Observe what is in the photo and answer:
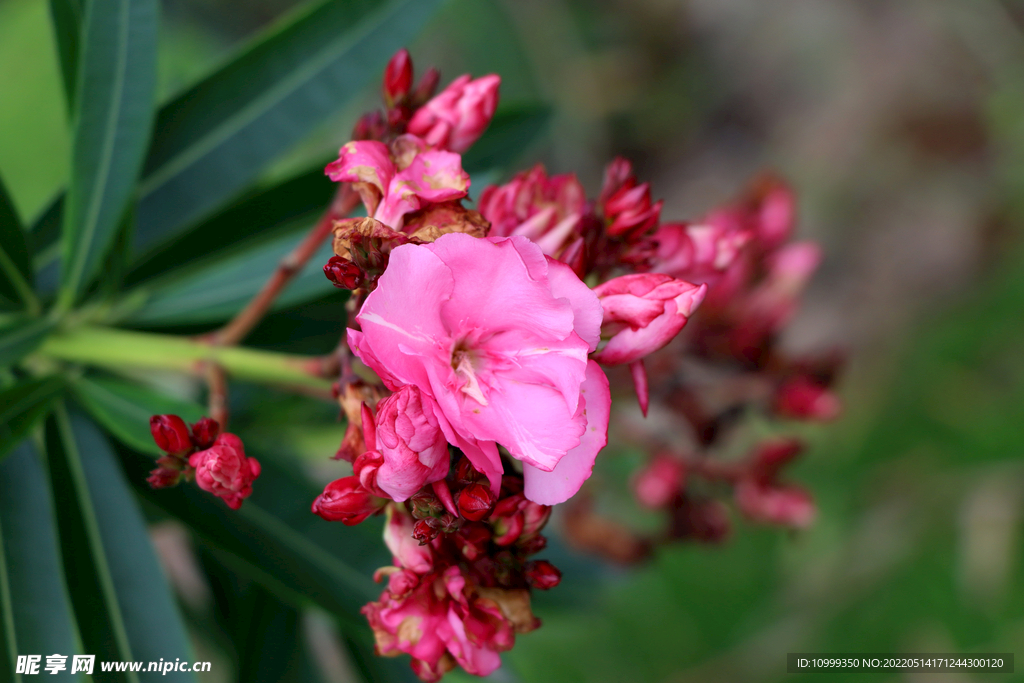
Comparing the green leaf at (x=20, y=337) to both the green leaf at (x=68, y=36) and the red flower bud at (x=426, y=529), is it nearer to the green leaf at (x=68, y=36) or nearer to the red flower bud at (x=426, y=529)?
the green leaf at (x=68, y=36)

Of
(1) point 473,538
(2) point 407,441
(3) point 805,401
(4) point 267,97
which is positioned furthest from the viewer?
(3) point 805,401

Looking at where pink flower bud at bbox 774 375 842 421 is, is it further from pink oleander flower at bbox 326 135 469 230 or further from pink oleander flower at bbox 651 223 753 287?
pink oleander flower at bbox 326 135 469 230

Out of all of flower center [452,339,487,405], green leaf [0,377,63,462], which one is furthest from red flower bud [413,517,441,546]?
green leaf [0,377,63,462]

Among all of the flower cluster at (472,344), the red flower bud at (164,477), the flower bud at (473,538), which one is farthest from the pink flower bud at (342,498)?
the red flower bud at (164,477)

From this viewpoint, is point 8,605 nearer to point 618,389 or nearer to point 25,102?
point 618,389

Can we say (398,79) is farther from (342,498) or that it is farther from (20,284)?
(20,284)

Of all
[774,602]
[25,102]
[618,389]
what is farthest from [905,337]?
[25,102]

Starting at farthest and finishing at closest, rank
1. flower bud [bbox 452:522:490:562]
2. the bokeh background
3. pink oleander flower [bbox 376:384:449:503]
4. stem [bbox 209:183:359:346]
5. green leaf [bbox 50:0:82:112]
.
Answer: the bokeh background
green leaf [bbox 50:0:82:112]
stem [bbox 209:183:359:346]
flower bud [bbox 452:522:490:562]
pink oleander flower [bbox 376:384:449:503]

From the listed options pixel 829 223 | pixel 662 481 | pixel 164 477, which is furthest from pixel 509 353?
pixel 829 223
